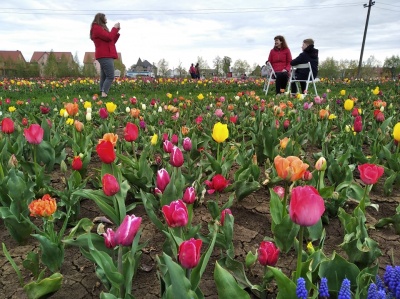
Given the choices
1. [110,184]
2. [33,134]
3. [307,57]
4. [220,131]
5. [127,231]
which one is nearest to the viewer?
[127,231]

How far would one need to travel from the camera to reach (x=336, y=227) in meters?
1.98

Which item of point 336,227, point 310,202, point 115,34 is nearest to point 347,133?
point 336,227

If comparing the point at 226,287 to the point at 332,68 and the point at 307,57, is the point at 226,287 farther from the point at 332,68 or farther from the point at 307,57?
the point at 332,68

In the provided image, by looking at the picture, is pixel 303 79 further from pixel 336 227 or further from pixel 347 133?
pixel 336 227

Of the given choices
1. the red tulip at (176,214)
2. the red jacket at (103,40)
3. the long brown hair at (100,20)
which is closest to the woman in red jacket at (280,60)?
the red jacket at (103,40)

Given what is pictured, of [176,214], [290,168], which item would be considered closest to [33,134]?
[176,214]

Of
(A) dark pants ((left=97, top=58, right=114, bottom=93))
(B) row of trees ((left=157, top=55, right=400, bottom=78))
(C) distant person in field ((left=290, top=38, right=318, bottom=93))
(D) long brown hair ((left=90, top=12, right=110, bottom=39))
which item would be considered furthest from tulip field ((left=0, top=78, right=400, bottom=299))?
(B) row of trees ((left=157, top=55, right=400, bottom=78))

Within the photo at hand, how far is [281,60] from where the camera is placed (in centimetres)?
912

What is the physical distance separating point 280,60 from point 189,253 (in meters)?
8.62

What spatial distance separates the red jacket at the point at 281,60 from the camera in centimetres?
909

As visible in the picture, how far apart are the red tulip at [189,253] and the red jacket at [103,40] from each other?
7.22m

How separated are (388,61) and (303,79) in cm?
4839

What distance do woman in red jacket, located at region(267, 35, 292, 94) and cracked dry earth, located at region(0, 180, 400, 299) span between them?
22.6 feet

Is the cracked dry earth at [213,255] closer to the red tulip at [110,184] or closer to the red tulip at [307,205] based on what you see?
the red tulip at [110,184]
